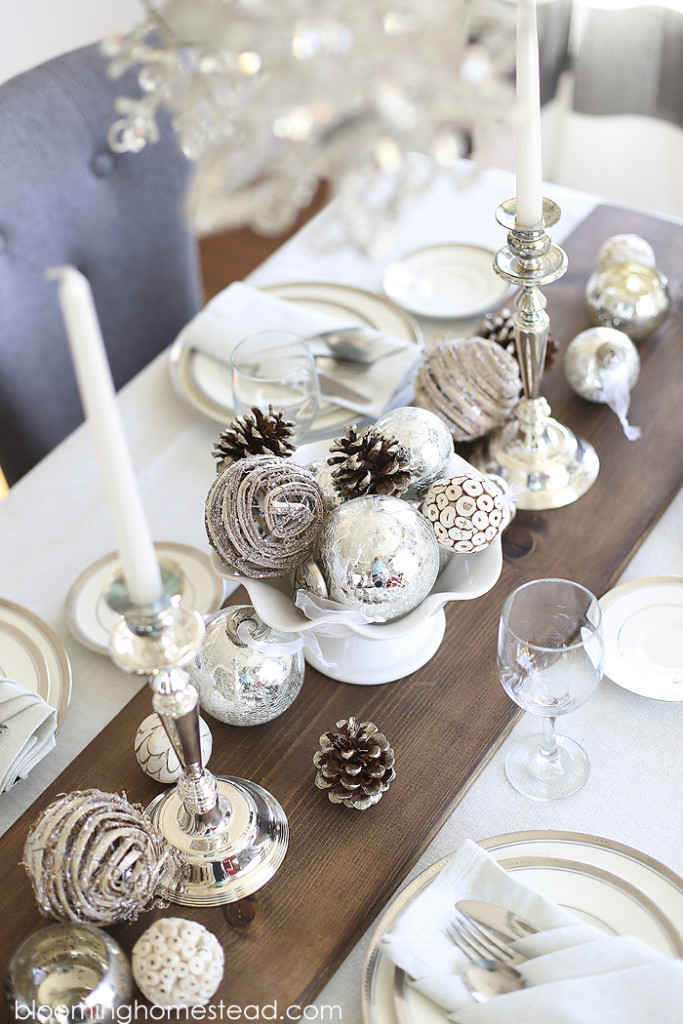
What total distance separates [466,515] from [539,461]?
0.80 ft

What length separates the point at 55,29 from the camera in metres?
2.11

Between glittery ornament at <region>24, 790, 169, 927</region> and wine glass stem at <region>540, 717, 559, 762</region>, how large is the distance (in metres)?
0.29

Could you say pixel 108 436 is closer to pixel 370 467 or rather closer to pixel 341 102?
pixel 341 102

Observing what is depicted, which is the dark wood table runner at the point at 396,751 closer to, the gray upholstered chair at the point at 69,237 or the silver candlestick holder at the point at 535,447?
the silver candlestick holder at the point at 535,447

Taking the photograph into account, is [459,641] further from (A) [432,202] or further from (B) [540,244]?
(A) [432,202]

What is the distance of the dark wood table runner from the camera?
2.08 feet

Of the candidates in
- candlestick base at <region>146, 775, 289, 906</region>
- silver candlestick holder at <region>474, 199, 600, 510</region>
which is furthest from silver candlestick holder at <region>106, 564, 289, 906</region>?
silver candlestick holder at <region>474, 199, 600, 510</region>

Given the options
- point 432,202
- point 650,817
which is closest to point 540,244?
point 650,817

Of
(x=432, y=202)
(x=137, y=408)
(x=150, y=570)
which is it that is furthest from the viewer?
(x=432, y=202)

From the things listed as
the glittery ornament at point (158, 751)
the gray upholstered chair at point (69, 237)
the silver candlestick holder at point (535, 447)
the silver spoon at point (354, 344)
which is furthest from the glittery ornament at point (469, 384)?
the gray upholstered chair at point (69, 237)

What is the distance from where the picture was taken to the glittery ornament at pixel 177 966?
58 cm

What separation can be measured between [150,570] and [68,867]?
0.22 m

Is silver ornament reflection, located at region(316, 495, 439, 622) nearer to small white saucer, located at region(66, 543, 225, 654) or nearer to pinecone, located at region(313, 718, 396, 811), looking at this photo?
pinecone, located at region(313, 718, 396, 811)

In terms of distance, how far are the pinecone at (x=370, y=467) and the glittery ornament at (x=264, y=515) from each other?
0.03 metres
